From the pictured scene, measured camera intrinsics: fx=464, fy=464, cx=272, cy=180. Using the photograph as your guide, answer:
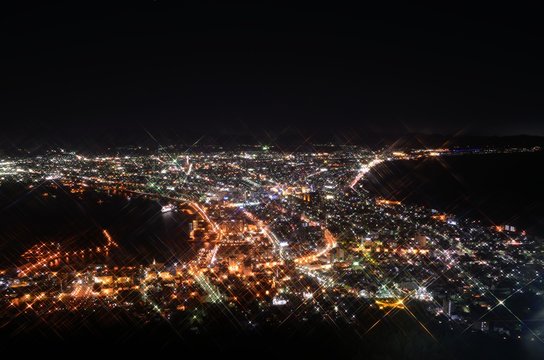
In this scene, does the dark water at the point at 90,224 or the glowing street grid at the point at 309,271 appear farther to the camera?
the dark water at the point at 90,224

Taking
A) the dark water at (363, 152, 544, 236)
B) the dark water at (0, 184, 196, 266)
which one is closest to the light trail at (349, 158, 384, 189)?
the dark water at (363, 152, 544, 236)

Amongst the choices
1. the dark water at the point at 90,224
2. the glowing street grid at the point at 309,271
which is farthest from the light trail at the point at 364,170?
the dark water at the point at 90,224

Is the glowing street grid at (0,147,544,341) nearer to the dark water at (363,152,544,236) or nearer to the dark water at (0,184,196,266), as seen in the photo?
the dark water at (0,184,196,266)

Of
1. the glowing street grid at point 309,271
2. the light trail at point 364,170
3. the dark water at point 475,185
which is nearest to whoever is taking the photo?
the glowing street grid at point 309,271

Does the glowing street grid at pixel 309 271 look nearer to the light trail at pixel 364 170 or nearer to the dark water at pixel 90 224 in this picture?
the dark water at pixel 90 224

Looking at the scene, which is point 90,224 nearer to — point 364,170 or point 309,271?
point 309,271

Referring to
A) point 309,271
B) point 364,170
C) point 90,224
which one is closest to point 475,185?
point 364,170
